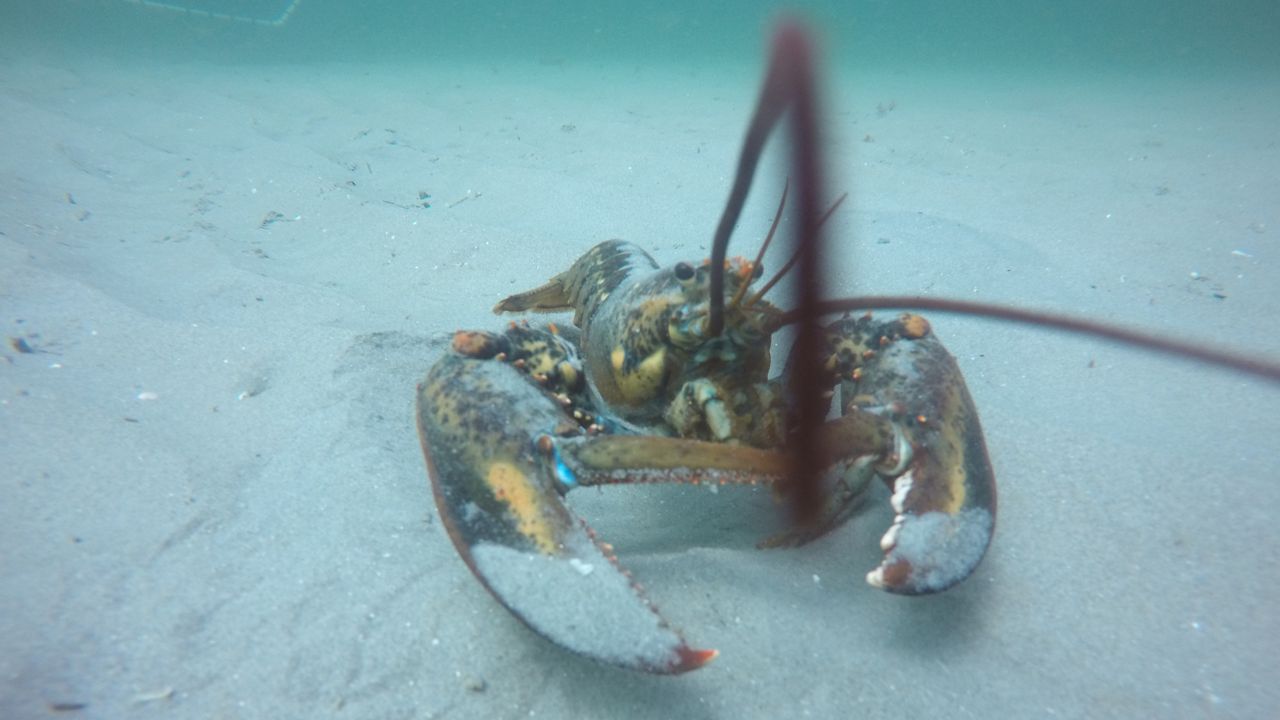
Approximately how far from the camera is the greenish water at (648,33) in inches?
601

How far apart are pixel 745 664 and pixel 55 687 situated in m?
1.98

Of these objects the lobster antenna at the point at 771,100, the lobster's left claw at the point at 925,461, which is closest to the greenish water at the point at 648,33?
the lobster's left claw at the point at 925,461

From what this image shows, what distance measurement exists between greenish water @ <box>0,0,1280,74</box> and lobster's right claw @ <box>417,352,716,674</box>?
636 cm

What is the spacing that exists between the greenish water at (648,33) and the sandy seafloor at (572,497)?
14.4ft

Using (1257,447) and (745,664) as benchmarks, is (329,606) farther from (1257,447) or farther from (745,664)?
(1257,447)

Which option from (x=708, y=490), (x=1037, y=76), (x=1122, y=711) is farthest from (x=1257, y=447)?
(x=1037, y=76)

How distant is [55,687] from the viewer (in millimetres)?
1665

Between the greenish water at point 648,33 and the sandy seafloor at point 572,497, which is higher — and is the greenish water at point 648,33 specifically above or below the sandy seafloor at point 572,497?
above

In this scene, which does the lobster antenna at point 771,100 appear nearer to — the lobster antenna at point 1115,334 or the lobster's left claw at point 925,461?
the lobster antenna at point 1115,334

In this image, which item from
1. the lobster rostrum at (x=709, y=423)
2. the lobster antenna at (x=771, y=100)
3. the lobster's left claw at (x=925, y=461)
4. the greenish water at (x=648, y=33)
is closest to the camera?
the lobster antenna at (x=771, y=100)

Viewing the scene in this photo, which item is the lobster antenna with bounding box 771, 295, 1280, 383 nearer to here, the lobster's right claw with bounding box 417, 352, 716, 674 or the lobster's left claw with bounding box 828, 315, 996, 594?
the lobster's left claw with bounding box 828, 315, 996, 594

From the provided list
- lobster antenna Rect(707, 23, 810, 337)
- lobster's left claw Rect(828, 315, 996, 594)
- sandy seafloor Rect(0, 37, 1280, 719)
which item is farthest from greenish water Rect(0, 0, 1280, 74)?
lobster antenna Rect(707, 23, 810, 337)

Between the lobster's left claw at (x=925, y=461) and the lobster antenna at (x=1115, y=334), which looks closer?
the lobster antenna at (x=1115, y=334)

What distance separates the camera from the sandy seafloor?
1.79m
